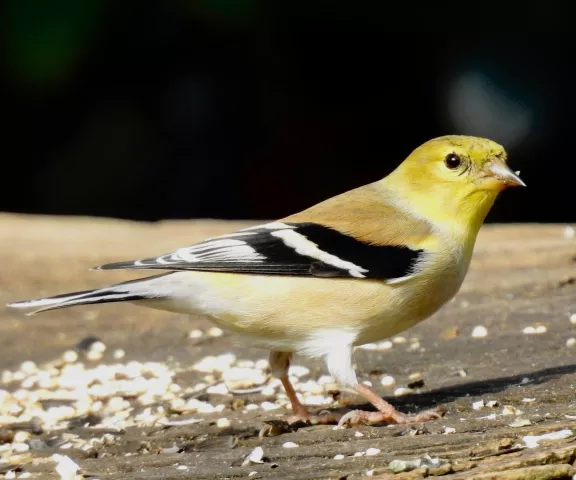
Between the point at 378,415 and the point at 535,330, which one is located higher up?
the point at 535,330

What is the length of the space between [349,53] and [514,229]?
3.07 metres

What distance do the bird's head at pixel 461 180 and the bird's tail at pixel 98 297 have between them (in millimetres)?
1036

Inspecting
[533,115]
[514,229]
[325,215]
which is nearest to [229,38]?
[533,115]

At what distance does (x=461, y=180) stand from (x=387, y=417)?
935 millimetres

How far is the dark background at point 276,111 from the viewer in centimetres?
770

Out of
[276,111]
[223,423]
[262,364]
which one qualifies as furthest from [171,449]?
[276,111]

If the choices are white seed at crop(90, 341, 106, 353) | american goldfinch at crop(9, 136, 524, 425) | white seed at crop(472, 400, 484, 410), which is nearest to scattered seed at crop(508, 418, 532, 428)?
white seed at crop(472, 400, 484, 410)

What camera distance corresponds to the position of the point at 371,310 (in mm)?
3391

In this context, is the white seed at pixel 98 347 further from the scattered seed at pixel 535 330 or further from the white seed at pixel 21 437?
the scattered seed at pixel 535 330

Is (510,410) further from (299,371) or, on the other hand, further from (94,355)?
(94,355)

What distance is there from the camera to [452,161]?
373 cm

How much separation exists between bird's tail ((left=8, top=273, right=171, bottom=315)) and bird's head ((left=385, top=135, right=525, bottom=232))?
104cm

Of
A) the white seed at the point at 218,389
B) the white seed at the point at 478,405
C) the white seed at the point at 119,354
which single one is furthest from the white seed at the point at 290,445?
the white seed at the point at 119,354

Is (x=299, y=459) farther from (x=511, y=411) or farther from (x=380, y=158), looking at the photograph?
(x=380, y=158)
